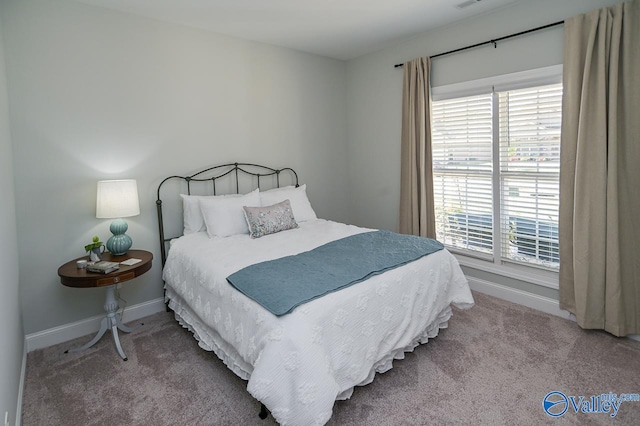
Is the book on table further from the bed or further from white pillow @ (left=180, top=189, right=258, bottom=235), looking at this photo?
white pillow @ (left=180, top=189, right=258, bottom=235)

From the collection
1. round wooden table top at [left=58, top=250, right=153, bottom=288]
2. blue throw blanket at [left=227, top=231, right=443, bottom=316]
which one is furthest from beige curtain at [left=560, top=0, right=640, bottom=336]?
round wooden table top at [left=58, top=250, right=153, bottom=288]

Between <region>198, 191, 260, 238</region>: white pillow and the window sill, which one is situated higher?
<region>198, 191, 260, 238</region>: white pillow

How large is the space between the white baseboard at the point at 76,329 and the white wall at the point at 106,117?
0.05 meters

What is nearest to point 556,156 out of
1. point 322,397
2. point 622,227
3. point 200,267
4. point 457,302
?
point 622,227

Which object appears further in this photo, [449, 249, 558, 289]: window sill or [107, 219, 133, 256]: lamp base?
[449, 249, 558, 289]: window sill

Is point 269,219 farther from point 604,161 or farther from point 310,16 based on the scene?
point 604,161

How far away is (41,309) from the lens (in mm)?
2773

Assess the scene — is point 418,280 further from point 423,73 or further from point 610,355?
point 423,73

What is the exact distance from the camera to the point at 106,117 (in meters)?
2.96

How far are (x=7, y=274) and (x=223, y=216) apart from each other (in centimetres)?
155

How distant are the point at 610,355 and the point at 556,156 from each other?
1.55 meters

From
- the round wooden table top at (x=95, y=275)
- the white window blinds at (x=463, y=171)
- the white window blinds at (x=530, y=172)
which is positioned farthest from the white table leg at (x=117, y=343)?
the white window blinds at (x=530, y=172)

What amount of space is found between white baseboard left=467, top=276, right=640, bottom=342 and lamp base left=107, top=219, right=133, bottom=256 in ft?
10.7

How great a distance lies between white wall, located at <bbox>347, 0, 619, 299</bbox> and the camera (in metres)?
2.95
